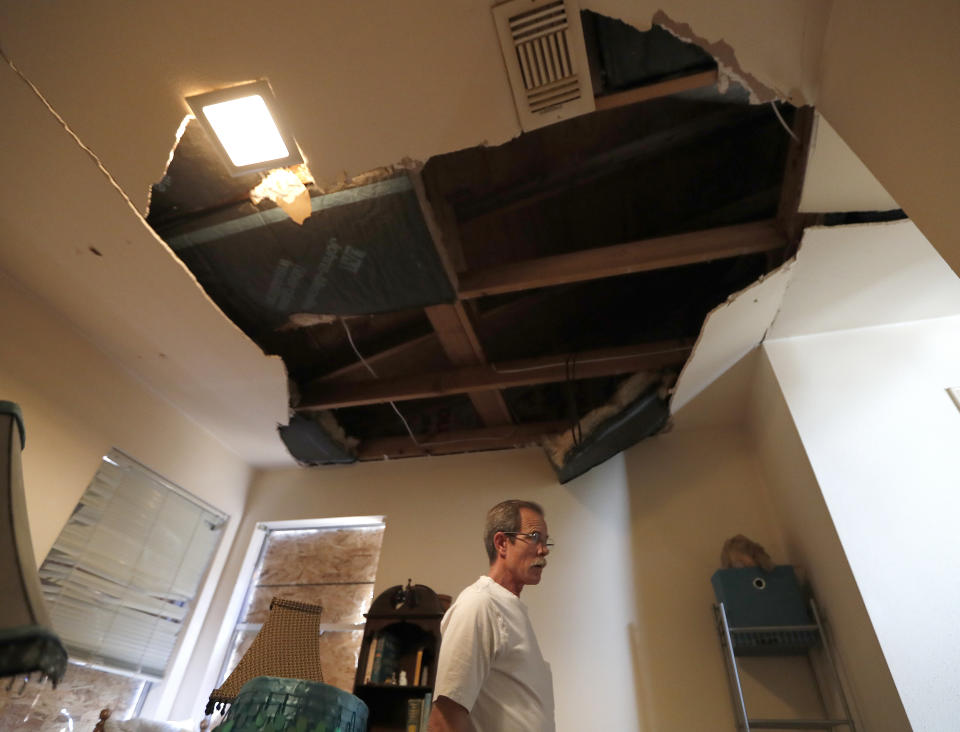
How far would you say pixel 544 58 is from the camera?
1.48m

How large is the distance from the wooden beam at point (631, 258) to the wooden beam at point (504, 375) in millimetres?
626

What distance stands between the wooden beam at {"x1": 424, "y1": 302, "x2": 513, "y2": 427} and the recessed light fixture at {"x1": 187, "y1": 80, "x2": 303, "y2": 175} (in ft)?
3.01

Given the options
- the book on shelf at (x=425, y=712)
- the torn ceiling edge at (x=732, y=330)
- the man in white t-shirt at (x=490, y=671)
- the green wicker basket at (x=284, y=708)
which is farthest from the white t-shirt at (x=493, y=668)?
the torn ceiling edge at (x=732, y=330)

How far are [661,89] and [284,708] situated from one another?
216 cm

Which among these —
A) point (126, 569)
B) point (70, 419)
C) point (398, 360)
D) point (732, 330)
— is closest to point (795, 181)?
point (732, 330)

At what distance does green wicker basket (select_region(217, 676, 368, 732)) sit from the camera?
1.60m

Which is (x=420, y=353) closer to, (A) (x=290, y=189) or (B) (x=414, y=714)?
(A) (x=290, y=189)

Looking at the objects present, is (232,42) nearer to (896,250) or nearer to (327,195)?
(327,195)

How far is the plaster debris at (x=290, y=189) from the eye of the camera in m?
1.94

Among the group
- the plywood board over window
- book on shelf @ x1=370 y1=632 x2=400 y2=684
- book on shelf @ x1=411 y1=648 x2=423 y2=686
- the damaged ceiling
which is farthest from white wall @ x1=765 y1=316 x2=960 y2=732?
the plywood board over window

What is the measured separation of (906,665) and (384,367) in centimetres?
260

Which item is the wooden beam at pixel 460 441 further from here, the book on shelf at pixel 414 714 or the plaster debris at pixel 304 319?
the book on shelf at pixel 414 714

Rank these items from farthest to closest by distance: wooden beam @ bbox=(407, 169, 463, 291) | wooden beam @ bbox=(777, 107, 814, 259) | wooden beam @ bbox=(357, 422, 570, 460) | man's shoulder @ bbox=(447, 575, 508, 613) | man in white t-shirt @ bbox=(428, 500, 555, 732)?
wooden beam @ bbox=(357, 422, 570, 460) → wooden beam @ bbox=(407, 169, 463, 291) → wooden beam @ bbox=(777, 107, 814, 259) → man's shoulder @ bbox=(447, 575, 508, 613) → man in white t-shirt @ bbox=(428, 500, 555, 732)

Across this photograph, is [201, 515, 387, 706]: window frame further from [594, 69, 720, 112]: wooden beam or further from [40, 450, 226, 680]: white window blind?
[594, 69, 720, 112]: wooden beam
